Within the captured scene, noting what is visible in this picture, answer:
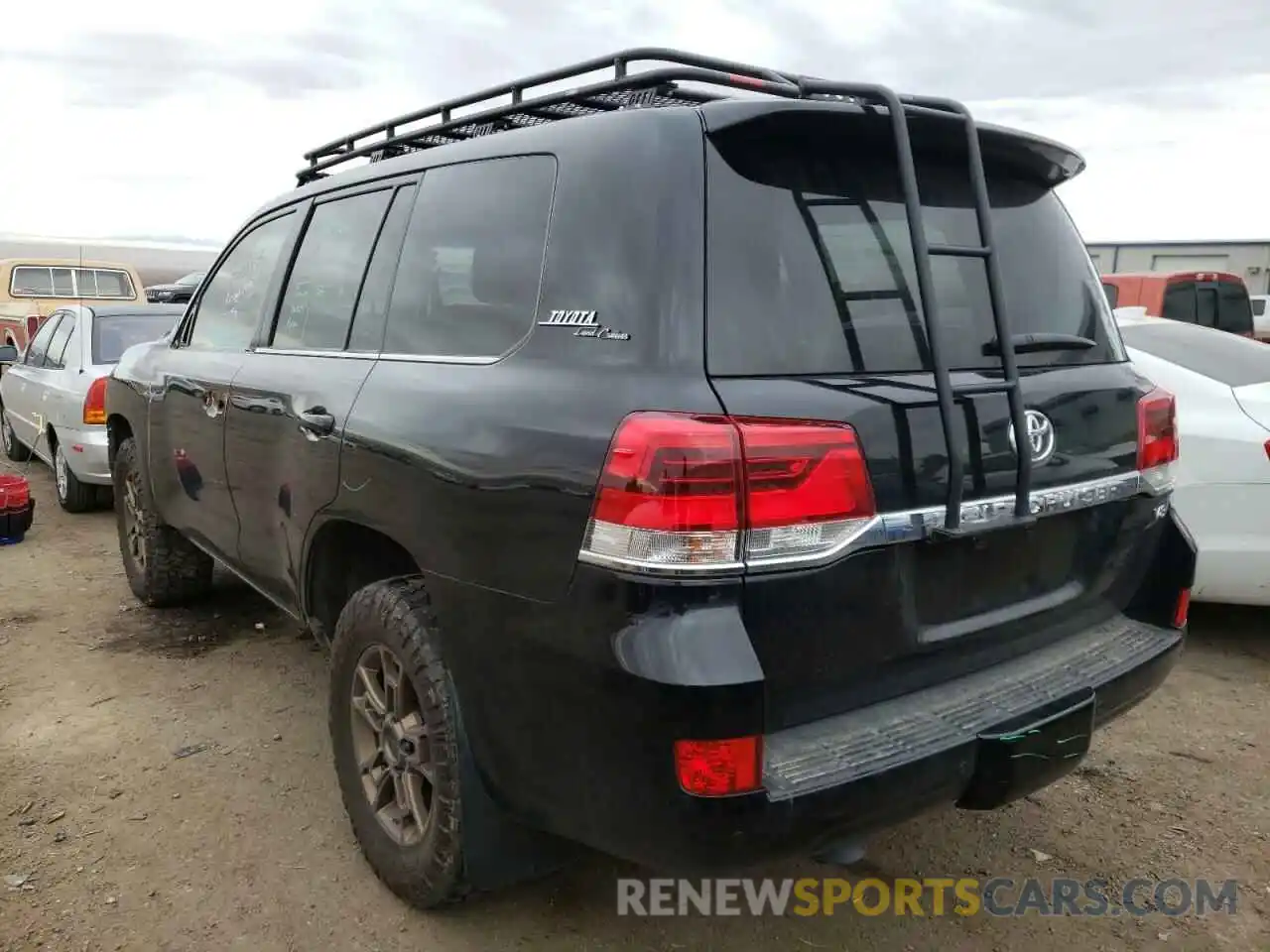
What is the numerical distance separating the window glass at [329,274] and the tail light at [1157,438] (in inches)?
86.9

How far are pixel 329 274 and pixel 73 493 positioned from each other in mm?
4988

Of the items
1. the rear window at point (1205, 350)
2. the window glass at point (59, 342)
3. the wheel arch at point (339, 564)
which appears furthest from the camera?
the window glass at point (59, 342)

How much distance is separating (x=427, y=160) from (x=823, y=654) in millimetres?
1796

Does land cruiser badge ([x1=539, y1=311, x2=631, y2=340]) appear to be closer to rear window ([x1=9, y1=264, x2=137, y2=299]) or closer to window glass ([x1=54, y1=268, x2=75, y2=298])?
rear window ([x1=9, y1=264, x2=137, y2=299])

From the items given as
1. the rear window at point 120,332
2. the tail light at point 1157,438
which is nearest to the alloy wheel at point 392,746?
the tail light at point 1157,438

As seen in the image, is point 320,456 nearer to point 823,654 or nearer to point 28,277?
point 823,654

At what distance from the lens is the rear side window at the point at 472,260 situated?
2336 millimetres

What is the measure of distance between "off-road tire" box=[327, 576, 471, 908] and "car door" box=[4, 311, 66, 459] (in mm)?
5912

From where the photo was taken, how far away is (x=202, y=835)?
9.78ft

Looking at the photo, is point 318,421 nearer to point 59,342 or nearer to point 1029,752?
point 1029,752

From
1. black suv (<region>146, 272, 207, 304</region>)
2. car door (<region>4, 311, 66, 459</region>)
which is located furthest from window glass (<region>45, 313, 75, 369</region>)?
black suv (<region>146, 272, 207, 304</region>)

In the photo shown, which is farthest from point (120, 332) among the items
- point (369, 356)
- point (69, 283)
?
point (69, 283)

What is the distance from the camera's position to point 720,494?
182 centimetres

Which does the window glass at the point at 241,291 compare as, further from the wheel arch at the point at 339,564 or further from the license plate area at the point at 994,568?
the license plate area at the point at 994,568
